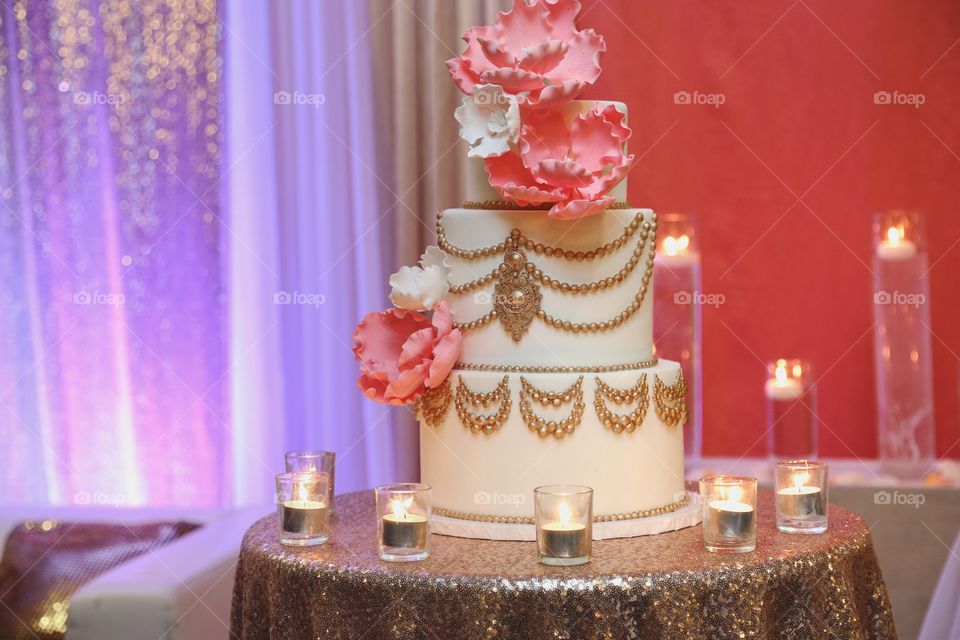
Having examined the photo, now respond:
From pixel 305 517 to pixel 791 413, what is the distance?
1.68 metres

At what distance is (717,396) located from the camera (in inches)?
126

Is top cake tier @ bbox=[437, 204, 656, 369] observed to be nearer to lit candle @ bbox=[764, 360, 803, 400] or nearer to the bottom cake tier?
the bottom cake tier

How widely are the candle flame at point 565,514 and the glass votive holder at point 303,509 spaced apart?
0.38 meters

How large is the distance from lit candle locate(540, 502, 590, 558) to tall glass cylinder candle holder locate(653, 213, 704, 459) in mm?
1497

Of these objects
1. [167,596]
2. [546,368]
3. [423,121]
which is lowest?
[167,596]

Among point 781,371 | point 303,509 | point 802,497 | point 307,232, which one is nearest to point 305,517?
point 303,509

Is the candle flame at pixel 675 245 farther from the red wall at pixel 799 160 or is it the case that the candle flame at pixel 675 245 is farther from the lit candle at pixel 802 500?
the lit candle at pixel 802 500

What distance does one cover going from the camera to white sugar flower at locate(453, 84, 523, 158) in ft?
5.21

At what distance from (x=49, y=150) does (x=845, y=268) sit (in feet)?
7.76

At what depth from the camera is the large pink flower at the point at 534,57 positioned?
160 cm

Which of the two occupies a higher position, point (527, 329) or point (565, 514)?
point (527, 329)

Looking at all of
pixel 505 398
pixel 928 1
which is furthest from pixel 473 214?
pixel 928 1

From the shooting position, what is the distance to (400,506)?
1.49m

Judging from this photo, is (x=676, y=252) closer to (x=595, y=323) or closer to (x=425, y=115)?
(x=425, y=115)
